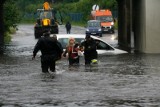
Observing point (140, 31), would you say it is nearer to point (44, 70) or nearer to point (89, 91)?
point (44, 70)

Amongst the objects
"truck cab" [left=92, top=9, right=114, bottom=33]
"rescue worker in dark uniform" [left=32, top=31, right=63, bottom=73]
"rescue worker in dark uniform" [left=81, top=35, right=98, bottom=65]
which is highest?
"rescue worker in dark uniform" [left=32, top=31, right=63, bottom=73]

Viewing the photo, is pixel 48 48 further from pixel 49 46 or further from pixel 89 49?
pixel 89 49

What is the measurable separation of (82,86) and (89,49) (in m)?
8.71

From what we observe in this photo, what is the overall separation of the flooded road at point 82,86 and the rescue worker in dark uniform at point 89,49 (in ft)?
2.56

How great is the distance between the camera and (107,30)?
257 ft

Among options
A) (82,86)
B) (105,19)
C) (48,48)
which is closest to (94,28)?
(105,19)

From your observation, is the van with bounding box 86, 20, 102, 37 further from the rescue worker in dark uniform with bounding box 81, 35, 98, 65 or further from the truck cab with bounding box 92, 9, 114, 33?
the rescue worker in dark uniform with bounding box 81, 35, 98, 65

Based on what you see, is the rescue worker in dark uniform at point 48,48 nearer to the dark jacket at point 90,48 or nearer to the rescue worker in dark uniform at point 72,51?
the rescue worker in dark uniform at point 72,51

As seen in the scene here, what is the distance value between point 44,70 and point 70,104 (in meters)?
8.21

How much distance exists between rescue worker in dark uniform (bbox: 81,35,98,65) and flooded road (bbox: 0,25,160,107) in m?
0.78

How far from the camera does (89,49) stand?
26891 mm

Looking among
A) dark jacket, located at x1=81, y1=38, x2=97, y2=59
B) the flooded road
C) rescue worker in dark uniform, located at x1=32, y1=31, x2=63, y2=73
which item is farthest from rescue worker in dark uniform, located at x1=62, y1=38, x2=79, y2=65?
rescue worker in dark uniform, located at x1=32, y1=31, x2=63, y2=73

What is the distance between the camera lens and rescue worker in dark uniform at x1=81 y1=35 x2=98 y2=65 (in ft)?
88.4

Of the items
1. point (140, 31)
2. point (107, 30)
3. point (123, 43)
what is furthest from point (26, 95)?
point (107, 30)
